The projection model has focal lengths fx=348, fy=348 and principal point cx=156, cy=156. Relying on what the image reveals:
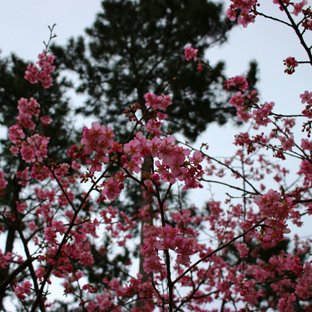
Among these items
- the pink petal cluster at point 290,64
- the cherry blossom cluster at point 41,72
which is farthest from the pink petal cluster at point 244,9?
the cherry blossom cluster at point 41,72

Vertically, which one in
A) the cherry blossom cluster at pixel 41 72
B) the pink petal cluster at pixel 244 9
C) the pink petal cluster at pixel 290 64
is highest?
the cherry blossom cluster at pixel 41 72

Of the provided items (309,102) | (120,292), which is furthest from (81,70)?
(309,102)

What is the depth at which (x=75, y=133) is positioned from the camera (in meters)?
9.90

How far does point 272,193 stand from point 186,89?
691 centimetres

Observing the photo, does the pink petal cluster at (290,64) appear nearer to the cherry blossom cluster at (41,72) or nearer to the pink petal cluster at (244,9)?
the pink petal cluster at (244,9)

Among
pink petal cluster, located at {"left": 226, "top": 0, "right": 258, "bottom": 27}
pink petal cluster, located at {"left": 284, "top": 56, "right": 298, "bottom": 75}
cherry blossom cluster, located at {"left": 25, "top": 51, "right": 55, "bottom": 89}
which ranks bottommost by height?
pink petal cluster, located at {"left": 284, "top": 56, "right": 298, "bottom": 75}

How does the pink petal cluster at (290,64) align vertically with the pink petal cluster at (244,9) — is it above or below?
below

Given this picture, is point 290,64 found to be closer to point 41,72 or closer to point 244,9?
point 244,9

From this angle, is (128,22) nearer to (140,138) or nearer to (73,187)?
(73,187)

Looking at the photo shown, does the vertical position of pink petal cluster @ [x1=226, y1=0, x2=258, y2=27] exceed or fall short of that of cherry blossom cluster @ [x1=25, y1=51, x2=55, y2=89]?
it falls short

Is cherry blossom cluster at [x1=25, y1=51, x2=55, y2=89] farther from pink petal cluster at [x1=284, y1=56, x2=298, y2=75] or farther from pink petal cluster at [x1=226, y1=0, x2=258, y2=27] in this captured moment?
pink petal cluster at [x1=284, y1=56, x2=298, y2=75]

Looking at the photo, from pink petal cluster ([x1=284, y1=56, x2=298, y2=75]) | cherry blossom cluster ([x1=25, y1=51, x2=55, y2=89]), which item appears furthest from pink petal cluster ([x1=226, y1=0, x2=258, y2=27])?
cherry blossom cluster ([x1=25, y1=51, x2=55, y2=89])

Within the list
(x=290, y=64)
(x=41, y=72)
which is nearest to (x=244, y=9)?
(x=290, y=64)

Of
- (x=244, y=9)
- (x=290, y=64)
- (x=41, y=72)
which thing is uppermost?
(x=41, y=72)
